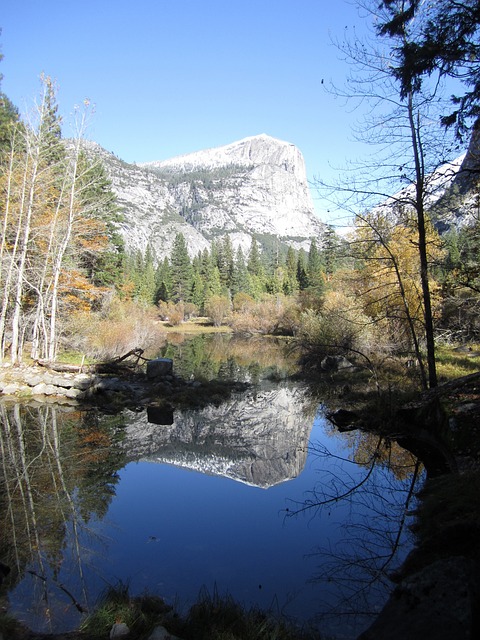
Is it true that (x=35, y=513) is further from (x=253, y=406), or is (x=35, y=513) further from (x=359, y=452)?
(x=253, y=406)

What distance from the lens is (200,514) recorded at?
7.20m

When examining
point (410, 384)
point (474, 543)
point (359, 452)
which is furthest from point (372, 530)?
point (410, 384)

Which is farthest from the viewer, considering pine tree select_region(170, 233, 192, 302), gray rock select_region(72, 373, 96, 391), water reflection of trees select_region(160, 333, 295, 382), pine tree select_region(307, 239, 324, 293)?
pine tree select_region(170, 233, 192, 302)

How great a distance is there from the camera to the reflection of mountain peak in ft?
31.0

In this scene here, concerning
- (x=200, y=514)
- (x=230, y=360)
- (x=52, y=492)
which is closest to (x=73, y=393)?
(x=52, y=492)

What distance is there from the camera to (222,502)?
7695mm

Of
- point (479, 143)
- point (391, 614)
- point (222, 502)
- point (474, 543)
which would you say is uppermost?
point (479, 143)

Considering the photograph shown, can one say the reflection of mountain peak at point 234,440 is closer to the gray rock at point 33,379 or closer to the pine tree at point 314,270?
the gray rock at point 33,379

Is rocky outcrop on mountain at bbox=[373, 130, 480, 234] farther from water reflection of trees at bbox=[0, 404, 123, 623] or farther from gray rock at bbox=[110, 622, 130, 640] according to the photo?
water reflection of trees at bbox=[0, 404, 123, 623]

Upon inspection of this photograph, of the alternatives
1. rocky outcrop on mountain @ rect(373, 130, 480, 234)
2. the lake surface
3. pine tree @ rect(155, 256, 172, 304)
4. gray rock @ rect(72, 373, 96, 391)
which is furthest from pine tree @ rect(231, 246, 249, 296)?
rocky outcrop on mountain @ rect(373, 130, 480, 234)

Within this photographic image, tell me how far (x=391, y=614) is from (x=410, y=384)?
12202 mm

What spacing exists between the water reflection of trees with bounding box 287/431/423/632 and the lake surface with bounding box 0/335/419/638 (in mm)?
23

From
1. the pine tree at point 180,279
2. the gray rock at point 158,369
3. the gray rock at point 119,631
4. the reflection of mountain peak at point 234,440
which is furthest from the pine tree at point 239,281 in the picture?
the gray rock at point 119,631

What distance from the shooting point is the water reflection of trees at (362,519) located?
4.72 meters
